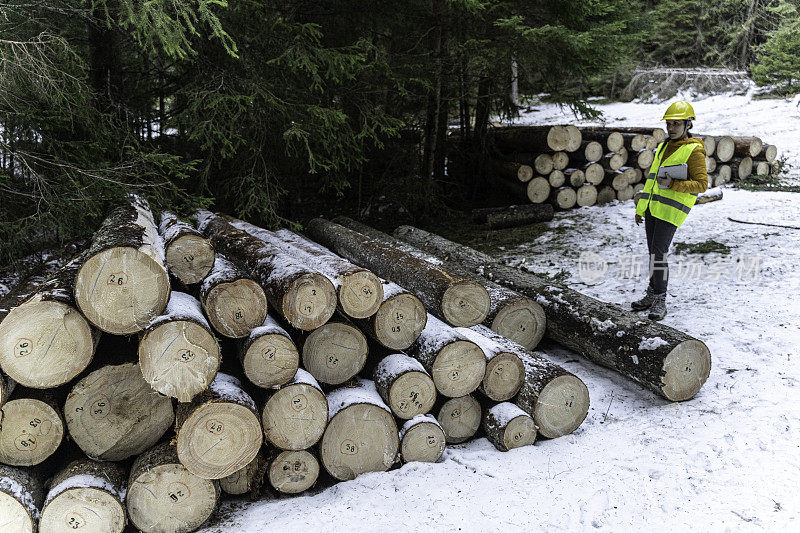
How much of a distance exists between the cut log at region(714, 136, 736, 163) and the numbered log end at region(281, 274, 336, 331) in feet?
34.9

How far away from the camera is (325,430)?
352 centimetres

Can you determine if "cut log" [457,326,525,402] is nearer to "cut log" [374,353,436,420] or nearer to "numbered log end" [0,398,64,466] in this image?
"cut log" [374,353,436,420]

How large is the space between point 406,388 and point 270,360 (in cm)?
102

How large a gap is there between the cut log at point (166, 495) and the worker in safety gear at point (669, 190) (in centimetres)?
462

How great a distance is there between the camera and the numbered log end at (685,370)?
4109 mm

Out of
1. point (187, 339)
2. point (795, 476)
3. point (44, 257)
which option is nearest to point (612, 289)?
point (795, 476)

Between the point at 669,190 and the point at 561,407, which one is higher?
the point at 669,190

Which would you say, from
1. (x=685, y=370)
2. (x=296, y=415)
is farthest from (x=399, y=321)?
(x=685, y=370)

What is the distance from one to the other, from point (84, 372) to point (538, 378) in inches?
125

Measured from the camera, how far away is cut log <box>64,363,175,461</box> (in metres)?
3.12

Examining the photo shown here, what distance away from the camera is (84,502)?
292 cm

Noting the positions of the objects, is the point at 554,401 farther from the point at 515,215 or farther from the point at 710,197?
the point at 710,197

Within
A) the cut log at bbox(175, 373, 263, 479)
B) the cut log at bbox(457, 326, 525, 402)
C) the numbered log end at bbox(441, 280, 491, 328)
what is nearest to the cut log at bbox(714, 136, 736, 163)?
the numbered log end at bbox(441, 280, 491, 328)

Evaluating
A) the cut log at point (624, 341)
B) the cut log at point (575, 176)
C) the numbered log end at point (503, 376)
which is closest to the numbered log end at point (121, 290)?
the numbered log end at point (503, 376)
